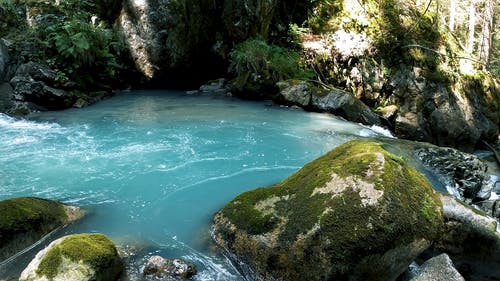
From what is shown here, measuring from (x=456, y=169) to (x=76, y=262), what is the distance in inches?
273

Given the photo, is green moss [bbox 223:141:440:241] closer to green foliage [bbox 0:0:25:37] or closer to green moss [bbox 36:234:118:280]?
green moss [bbox 36:234:118:280]

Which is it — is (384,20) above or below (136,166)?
above

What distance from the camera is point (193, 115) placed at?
11.2m

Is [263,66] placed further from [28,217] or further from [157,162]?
[28,217]

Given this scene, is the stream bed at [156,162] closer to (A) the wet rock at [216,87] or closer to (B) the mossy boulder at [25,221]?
(B) the mossy boulder at [25,221]

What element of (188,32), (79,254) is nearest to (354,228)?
(79,254)

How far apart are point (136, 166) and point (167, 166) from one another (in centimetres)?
53

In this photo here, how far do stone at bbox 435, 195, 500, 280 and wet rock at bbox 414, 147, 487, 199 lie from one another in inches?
105

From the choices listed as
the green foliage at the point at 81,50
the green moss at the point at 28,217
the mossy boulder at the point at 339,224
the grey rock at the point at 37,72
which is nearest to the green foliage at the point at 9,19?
the green foliage at the point at 81,50

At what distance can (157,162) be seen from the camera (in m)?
7.35

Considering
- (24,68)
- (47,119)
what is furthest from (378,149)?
(24,68)

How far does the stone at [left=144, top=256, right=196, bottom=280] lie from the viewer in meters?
4.04

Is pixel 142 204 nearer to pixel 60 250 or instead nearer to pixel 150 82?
pixel 60 250

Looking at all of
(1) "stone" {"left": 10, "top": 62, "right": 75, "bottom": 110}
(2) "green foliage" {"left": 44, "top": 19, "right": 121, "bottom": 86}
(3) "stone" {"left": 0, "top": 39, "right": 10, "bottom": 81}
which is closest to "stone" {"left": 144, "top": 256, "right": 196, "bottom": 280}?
(1) "stone" {"left": 10, "top": 62, "right": 75, "bottom": 110}
